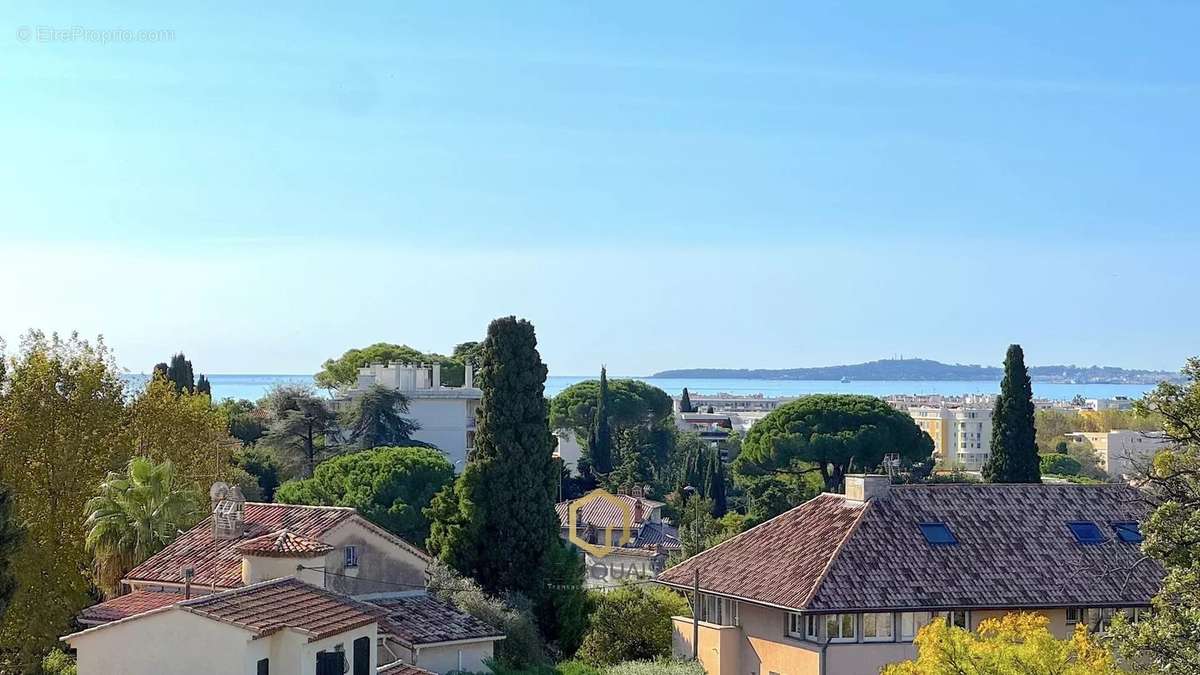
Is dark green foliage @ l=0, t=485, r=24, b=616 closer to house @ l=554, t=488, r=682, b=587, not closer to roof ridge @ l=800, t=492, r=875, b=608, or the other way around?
roof ridge @ l=800, t=492, r=875, b=608

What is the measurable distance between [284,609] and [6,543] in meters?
6.26

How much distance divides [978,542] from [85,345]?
79.5 feet

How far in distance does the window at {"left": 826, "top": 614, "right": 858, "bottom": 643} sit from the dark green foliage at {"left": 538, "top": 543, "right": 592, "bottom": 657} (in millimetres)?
9757

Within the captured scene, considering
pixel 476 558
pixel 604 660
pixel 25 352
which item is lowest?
pixel 604 660

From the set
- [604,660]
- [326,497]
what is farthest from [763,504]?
[604,660]

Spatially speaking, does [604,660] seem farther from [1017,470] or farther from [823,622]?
[1017,470]

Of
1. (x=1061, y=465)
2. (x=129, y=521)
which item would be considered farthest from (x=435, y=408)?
(x=1061, y=465)

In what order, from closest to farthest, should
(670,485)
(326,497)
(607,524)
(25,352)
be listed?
1. (25,352)
2. (326,497)
3. (607,524)
4. (670,485)

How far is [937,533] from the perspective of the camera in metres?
38.2

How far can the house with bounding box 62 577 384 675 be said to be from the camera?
74.5 feet

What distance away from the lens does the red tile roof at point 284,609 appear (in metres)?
23.0

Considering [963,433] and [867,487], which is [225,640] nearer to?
[867,487]

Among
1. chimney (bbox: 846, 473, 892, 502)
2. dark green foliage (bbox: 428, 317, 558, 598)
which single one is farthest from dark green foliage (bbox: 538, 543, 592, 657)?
chimney (bbox: 846, 473, 892, 502)

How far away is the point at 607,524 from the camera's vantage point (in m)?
83.0
